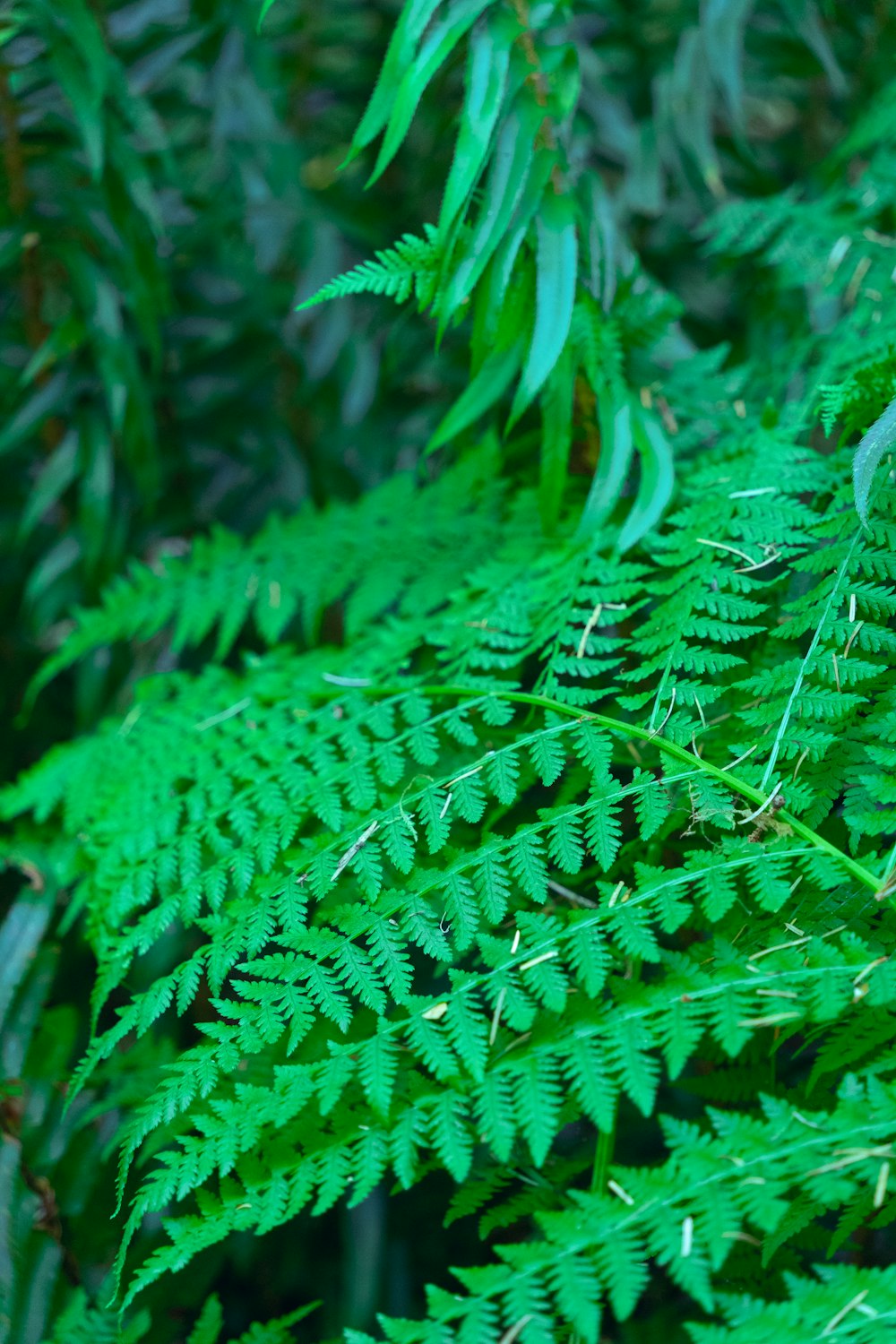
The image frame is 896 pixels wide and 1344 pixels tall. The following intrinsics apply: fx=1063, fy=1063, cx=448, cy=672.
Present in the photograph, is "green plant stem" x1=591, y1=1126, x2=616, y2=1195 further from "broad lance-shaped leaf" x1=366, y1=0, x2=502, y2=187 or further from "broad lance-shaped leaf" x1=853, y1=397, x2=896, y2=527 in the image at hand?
"broad lance-shaped leaf" x1=366, y1=0, x2=502, y2=187

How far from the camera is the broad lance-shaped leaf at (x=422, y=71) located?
0.68 meters

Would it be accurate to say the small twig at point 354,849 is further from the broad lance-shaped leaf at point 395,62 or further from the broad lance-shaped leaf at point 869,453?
the broad lance-shaped leaf at point 395,62

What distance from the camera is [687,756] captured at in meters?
0.58

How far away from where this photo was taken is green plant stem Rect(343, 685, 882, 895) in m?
0.52

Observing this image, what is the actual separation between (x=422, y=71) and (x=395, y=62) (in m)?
0.04

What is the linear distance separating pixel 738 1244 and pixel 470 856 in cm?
27

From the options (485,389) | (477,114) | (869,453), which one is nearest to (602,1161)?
(869,453)

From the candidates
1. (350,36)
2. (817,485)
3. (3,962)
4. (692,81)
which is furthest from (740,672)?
(350,36)

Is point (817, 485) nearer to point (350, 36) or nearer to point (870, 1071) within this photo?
point (870, 1071)

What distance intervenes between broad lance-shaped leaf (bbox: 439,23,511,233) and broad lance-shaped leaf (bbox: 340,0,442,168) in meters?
0.04

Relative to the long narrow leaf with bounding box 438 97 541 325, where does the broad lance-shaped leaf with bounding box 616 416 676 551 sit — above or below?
below

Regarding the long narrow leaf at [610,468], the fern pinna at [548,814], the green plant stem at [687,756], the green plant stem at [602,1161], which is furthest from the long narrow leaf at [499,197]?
the green plant stem at [602,1161]

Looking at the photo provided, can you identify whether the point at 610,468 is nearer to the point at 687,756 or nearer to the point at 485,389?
the point at 485,389

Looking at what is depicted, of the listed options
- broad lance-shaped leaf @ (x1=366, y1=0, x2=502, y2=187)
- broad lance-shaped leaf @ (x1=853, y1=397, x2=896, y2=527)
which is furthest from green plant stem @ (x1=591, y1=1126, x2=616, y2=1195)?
broad lance-shaped leaf @ (x1=366, y1=0, x2=502, y2=187)
